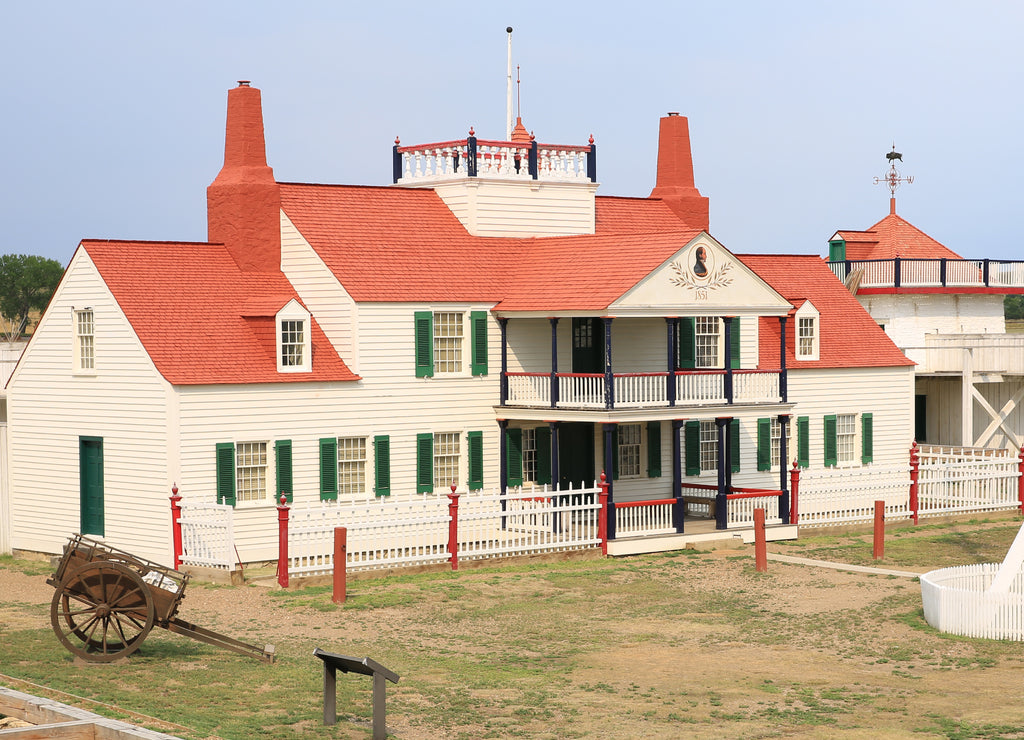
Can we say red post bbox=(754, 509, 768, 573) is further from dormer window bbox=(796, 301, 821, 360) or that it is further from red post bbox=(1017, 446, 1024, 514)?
red post bbox=(1017, 446, 1024, 514)

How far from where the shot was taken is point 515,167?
34906 millimetres

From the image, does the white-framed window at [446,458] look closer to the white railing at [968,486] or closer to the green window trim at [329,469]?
the green window trim at [329,469]

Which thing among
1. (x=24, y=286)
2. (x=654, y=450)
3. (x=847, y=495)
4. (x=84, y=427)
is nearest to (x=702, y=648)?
(x=654, y=450)

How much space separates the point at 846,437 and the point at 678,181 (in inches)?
304

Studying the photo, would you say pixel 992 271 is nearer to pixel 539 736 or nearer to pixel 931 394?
pixel 931 394

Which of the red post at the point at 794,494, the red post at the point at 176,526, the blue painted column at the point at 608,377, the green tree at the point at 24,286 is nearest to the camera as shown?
the red post at the point at 176,526

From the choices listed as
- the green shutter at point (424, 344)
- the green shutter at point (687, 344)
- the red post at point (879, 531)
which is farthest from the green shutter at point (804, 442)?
the green shutter at point (424, 344)

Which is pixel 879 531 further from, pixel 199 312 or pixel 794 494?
pixel 199 312

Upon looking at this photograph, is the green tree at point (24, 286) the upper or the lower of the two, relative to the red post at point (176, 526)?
upper

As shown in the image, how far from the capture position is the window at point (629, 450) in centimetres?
3462

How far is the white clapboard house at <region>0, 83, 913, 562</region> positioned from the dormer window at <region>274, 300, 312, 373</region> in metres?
0.04

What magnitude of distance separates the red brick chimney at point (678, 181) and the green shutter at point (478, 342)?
9074 mm

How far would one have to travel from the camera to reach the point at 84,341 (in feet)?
98.6

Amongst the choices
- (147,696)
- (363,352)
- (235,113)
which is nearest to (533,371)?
(363,352)
